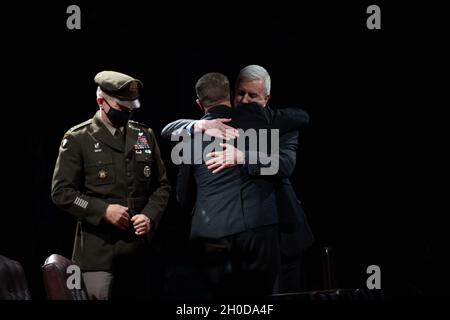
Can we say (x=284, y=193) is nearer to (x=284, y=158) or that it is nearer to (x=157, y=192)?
(x=284, y=158)

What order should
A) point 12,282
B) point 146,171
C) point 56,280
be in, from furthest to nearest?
1. point 146,171
2. point 12,282
3. point 56,280

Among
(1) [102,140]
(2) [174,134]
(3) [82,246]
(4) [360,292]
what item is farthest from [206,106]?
(4) [360,292]

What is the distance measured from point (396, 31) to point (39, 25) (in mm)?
2296

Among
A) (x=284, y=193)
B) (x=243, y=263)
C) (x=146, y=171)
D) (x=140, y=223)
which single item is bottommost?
(x=243, y=263)

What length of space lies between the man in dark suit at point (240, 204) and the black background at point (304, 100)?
0.56 m

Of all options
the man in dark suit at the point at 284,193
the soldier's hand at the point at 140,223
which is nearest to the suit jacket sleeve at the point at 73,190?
the soldier's hand at the point at 140,223

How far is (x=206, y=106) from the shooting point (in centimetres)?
419

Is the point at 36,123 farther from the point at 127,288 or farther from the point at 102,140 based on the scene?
the point at 127,288

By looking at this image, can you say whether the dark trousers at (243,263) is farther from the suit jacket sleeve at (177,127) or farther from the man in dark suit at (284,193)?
the suit jacket sleeve at (177,127)

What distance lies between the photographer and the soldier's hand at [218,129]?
4.02 metres

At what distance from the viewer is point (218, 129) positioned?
402 centimetres

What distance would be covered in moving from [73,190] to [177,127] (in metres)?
0.71

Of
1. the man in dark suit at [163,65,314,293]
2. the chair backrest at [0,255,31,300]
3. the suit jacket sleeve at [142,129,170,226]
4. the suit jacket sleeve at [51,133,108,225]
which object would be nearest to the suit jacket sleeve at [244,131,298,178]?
the man in dark suit at [163,65,314,293]

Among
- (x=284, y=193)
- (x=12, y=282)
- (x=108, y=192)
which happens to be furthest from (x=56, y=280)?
(x=284, y=193)
